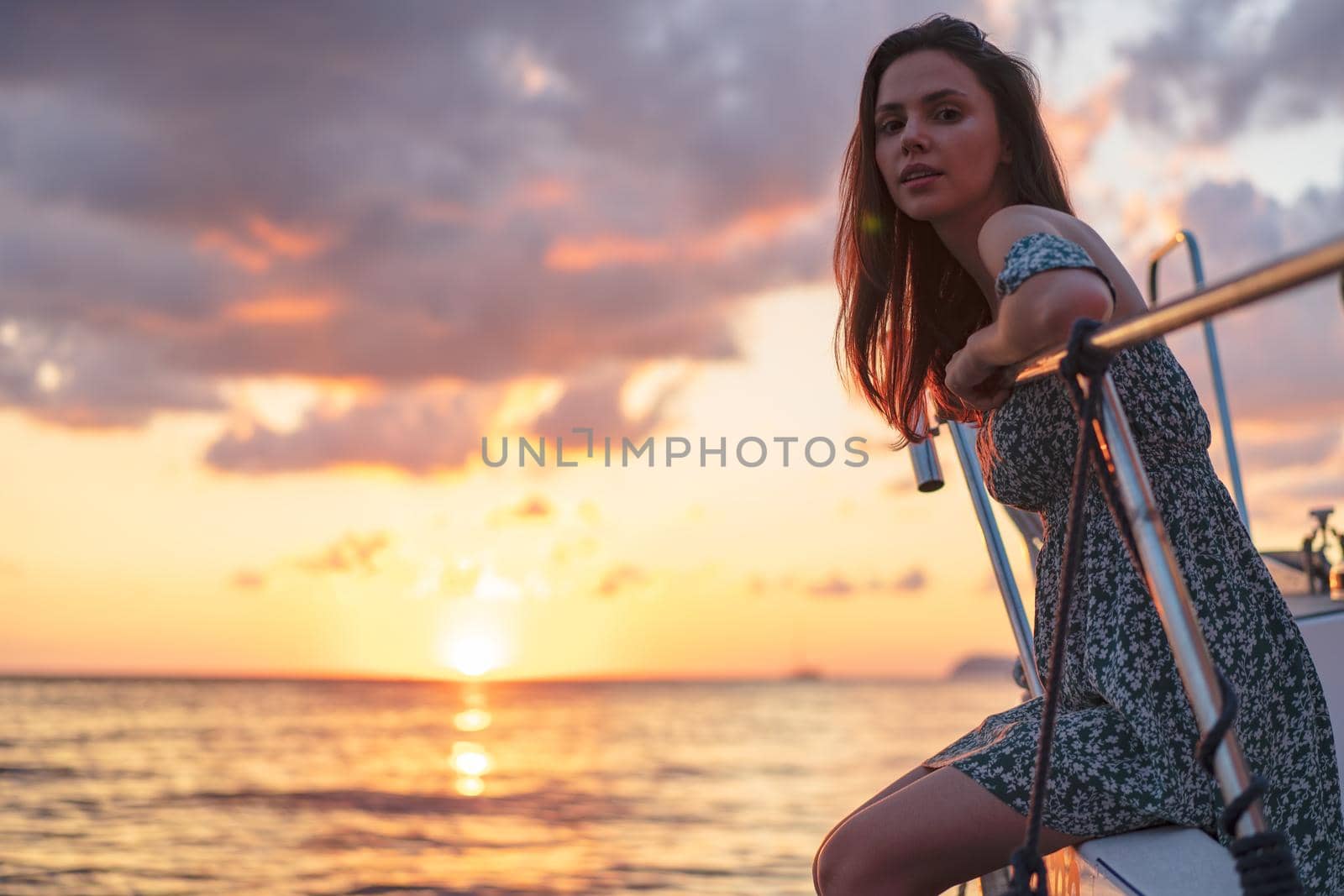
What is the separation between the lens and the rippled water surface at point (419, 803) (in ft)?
33.2

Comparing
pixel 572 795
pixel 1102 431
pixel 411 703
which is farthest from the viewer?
pixel 411 703

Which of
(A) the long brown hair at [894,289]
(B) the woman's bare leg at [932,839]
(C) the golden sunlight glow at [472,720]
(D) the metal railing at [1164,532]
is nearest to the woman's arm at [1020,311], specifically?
(D) the metal railing at [1164,532]

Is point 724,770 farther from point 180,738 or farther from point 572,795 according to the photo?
point 180,738

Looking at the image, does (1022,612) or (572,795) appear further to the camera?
(572,795)

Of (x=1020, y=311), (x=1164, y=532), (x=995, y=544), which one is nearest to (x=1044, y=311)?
(x=1020, y=311)

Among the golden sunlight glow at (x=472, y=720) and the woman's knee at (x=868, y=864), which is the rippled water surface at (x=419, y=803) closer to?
the golden sunlight glow at (x=472, y=720)

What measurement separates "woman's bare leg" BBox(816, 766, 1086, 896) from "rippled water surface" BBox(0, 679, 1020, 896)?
8379 mm

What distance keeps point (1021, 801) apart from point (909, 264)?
981mm

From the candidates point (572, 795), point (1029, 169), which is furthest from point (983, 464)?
point (572, 795)

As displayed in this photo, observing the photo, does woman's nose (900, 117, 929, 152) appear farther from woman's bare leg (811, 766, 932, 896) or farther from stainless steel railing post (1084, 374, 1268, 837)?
woman's bare leg (811, 766, 932, 896)

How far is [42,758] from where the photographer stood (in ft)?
70.5

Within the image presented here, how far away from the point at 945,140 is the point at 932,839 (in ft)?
3.32

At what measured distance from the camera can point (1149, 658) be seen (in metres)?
1.48

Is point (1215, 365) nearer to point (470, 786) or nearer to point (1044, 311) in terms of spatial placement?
point (1044, 311)
